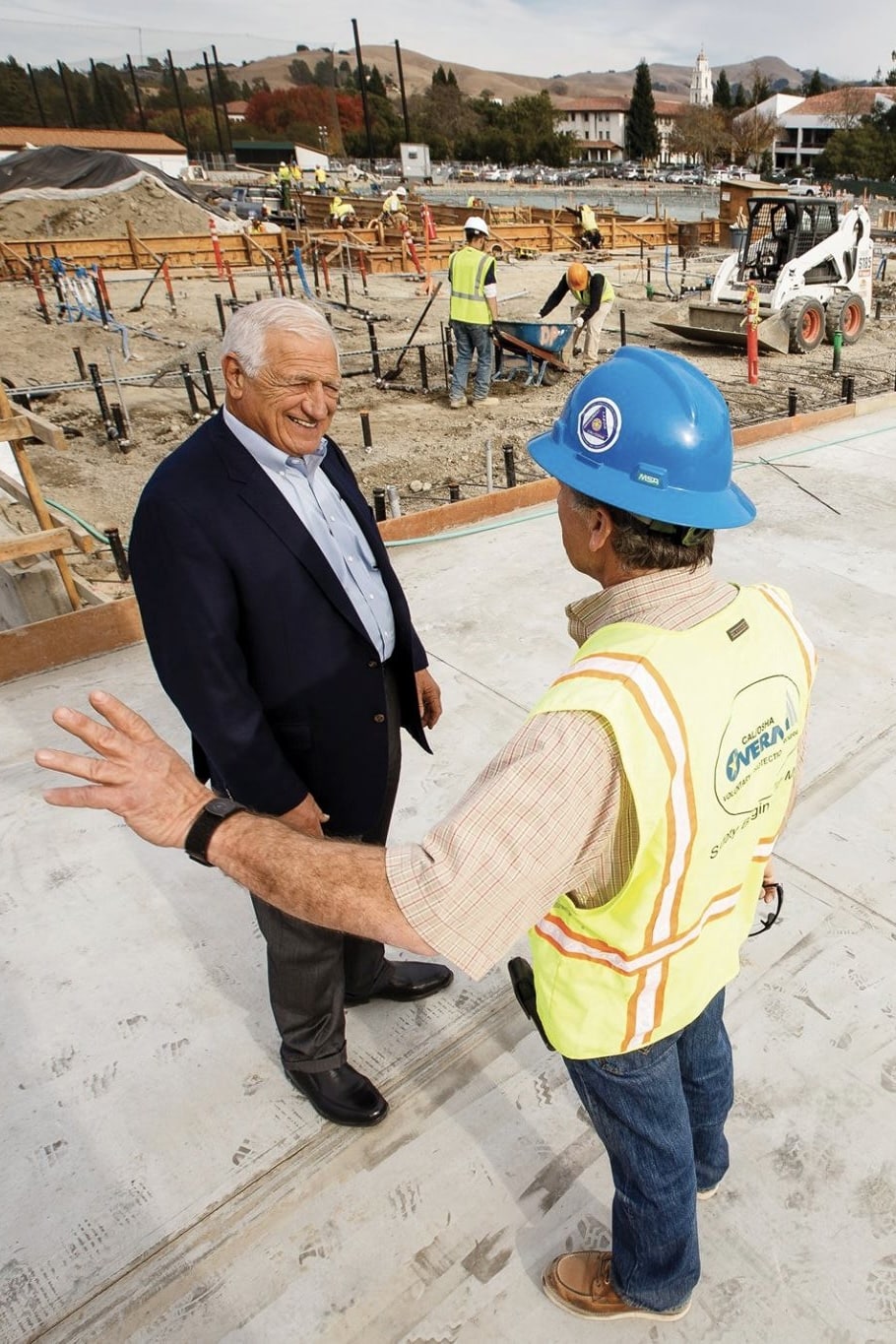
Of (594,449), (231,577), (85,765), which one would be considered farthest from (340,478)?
(85,765)

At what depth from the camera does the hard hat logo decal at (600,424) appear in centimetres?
120

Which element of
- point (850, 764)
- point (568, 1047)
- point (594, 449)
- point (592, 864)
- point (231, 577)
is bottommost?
point (850, 764)

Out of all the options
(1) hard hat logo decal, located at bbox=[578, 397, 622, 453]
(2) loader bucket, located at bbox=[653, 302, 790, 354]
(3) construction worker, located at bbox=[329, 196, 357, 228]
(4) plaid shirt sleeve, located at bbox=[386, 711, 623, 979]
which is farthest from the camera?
(3) construction worker, located at bbox=[329, 196, 357, 228]

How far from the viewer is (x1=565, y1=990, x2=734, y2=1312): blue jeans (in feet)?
4.19

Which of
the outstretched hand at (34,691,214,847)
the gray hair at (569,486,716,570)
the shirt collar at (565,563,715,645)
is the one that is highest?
the gray hair at (569,486,716,570)

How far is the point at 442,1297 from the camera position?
1.63 meters

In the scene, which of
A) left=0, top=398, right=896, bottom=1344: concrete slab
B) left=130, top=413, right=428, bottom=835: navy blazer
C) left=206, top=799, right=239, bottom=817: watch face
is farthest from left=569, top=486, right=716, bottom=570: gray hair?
left=0, top=398, right=896, bottom=1344: concrete slab

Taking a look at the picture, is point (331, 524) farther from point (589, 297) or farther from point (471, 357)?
point (589, 297)

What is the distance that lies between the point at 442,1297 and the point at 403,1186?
241 mm

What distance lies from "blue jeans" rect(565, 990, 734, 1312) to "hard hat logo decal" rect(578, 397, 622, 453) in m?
0.92

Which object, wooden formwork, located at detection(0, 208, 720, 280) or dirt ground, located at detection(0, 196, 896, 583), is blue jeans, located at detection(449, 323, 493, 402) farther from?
wooden formwork, located at detection(0, 208, 720, 280)

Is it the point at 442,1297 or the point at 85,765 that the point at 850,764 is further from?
the point at 85,765

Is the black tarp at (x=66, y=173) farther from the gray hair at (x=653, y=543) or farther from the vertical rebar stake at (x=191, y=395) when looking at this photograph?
the gray hair at (x=653, y=543)

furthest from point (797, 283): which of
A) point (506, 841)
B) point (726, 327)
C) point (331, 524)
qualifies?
point (506, 841)
